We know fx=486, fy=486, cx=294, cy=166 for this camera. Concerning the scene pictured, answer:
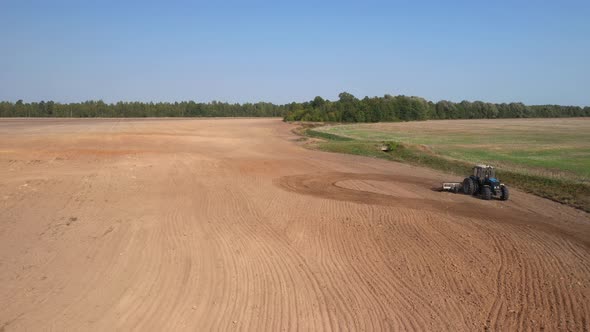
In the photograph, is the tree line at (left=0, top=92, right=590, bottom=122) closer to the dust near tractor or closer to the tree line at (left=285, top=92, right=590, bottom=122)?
the tree line at (left=285, top=92, right=590, bottom=122)

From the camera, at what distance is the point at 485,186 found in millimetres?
17734

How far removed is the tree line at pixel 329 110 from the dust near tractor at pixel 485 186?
259 ft

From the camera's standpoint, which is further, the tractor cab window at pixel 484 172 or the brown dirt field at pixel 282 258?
the tractor cab window at pixel 484 172

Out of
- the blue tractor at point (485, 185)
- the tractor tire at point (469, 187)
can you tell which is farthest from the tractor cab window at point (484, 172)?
the tractor tire at point (469, 187)

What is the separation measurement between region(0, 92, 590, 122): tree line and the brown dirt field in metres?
81.0

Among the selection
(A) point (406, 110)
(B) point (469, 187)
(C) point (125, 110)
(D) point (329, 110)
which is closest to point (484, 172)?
(B) point (469, 187)

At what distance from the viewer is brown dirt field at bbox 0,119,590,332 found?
7906 mm

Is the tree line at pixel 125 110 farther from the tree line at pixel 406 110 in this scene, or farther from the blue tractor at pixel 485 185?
the blue tractor at pixel 485 185

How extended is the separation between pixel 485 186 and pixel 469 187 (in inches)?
28.1

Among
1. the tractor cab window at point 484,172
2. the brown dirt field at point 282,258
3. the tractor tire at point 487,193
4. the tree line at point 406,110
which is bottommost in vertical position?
the brown dirt field at point 282,258

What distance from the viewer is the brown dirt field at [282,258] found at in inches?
311

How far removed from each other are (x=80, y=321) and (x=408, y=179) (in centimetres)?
1791

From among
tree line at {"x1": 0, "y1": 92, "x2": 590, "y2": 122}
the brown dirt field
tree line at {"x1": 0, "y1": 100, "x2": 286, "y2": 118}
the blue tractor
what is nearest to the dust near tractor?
the blue tractor

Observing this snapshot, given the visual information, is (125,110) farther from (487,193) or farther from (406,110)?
(487,193)
